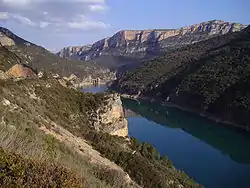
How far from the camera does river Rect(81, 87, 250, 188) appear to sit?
95.5ft

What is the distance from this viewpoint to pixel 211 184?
26516 millimetres

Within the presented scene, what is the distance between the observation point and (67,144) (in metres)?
13.7

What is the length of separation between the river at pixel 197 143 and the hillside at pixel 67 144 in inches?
287

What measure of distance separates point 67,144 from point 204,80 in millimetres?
54291

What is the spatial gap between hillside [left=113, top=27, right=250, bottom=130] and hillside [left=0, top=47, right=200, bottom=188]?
89.3 feet

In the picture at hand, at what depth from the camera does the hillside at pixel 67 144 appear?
4.29 meters

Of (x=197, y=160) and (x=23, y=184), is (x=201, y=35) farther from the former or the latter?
(x=23, y=184)

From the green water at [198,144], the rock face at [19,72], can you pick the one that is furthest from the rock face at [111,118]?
the green water at [198,144]

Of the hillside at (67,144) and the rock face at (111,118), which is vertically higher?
the hillside at (67,144)

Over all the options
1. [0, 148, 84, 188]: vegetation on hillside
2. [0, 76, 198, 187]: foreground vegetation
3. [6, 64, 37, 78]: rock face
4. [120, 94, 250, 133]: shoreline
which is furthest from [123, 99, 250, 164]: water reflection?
[0, 148, 84, 188]: vegetation on hillside

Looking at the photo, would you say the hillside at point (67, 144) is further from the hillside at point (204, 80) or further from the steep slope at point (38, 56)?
the steep slope at point (38, 56)

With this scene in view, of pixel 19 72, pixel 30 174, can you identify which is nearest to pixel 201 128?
pixel 19 72

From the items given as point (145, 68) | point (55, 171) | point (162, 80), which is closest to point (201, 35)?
point (145, 68)

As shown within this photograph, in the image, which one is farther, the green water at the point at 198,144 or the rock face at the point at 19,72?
the green water at the point at 198,144
